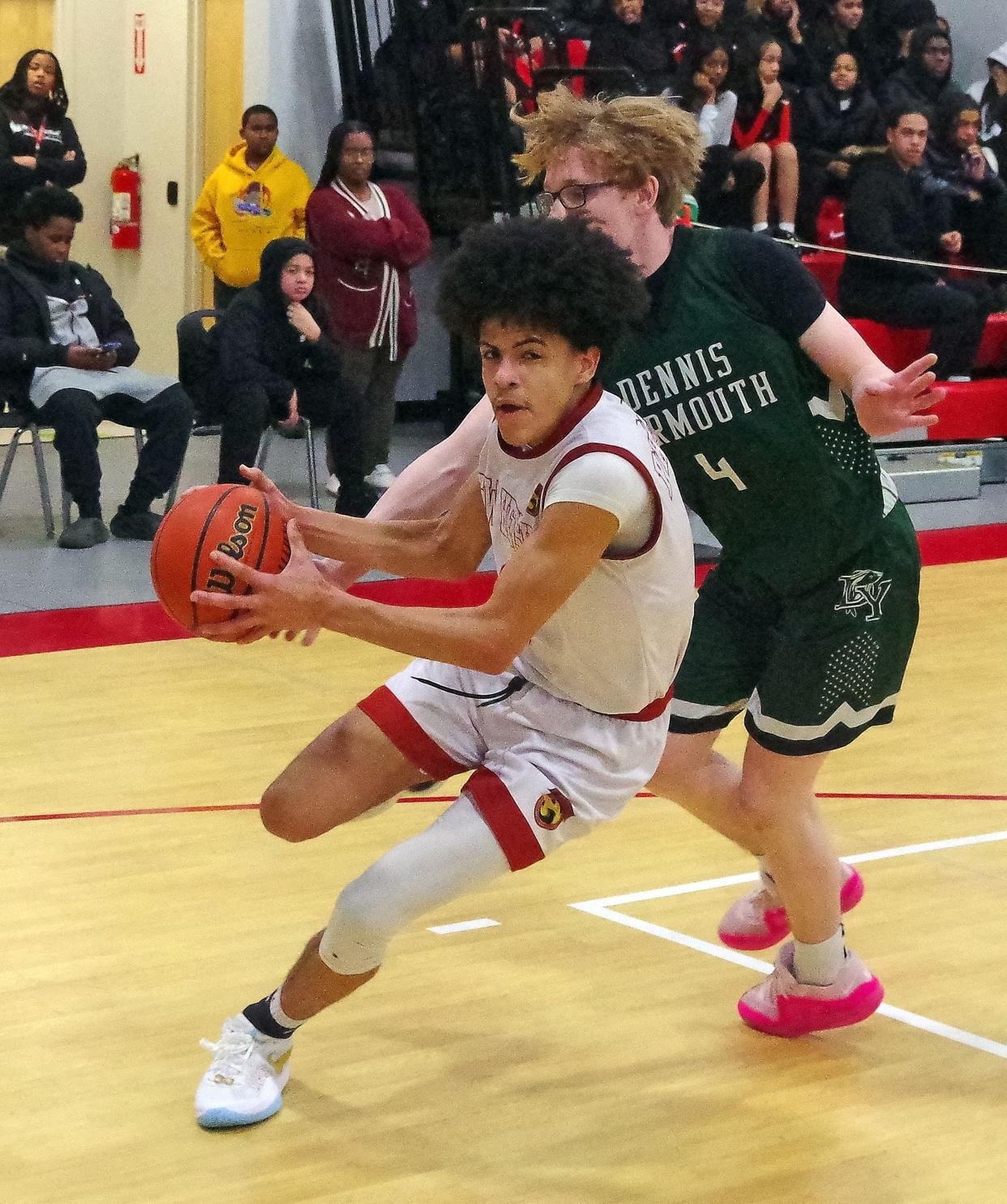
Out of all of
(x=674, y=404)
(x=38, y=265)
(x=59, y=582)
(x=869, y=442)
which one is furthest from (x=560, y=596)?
(x=38, y=265)

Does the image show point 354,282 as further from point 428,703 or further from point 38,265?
point 428,703

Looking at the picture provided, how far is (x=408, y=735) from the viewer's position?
10.2ft

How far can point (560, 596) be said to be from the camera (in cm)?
278

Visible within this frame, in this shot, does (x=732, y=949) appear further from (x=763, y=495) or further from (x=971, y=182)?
(x=971, y=182)

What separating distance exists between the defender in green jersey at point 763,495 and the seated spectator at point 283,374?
5.11m

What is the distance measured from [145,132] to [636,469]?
10069 millimetres

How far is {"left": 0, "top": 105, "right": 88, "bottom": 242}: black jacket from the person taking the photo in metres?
10.1

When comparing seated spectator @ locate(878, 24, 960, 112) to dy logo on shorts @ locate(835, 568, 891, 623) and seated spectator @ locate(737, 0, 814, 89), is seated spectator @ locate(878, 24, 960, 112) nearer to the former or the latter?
seated spectator @ locate(737, 0, 814, 89)

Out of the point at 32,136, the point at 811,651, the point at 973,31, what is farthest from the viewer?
the point at 973,31

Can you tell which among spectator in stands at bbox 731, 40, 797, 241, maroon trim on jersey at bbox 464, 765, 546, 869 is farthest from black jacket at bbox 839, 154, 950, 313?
maroon trim on jersey at bbox 464, 765, 546, 869

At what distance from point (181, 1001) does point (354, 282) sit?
630 cm

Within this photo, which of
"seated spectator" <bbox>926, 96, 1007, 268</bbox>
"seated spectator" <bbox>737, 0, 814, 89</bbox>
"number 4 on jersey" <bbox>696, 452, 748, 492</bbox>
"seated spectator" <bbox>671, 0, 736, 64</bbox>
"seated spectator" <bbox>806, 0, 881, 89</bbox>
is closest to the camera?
"number 4 on jersey" <bbox>696, 452, 748, 492</bbox>

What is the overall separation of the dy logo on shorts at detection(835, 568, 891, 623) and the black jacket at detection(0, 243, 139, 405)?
544cm

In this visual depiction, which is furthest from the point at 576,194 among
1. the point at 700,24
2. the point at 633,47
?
the point at 700,24
